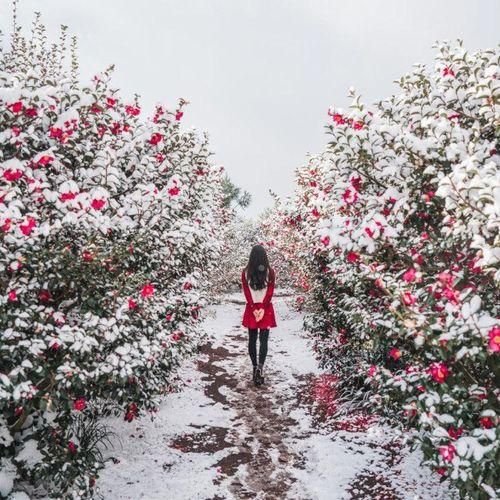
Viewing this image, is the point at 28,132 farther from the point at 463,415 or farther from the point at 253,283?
the point at 253,283

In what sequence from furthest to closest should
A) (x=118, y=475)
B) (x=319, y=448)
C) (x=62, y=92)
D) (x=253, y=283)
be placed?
(x=253, y=283)
(x=319, y=448)
(x=118, y=475)
(x=62, y=92)

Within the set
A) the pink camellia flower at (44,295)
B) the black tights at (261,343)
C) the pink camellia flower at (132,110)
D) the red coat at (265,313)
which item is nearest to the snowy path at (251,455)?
the black tights at (261,343)

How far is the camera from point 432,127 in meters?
3.07

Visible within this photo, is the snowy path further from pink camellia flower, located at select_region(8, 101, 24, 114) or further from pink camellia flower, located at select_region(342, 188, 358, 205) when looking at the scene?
pink camellia flower, located at select_region(8, 101, 24, 114)

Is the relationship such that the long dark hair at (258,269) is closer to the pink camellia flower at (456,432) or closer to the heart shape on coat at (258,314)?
the heart shape on coat at (258,314)

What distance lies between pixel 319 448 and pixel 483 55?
3762 mm

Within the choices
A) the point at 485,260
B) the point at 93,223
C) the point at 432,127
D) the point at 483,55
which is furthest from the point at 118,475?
the point at 483,55

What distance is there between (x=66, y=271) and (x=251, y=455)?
264 centimetres

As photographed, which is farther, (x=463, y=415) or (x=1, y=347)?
(x=1, y=347)

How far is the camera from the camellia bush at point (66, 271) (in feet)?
9.50

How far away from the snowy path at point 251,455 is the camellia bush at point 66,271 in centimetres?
64

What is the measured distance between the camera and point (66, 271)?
10.1ft

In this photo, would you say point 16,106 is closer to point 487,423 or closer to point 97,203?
point 97,203

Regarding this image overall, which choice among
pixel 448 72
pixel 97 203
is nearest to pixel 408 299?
pixel 448 72
